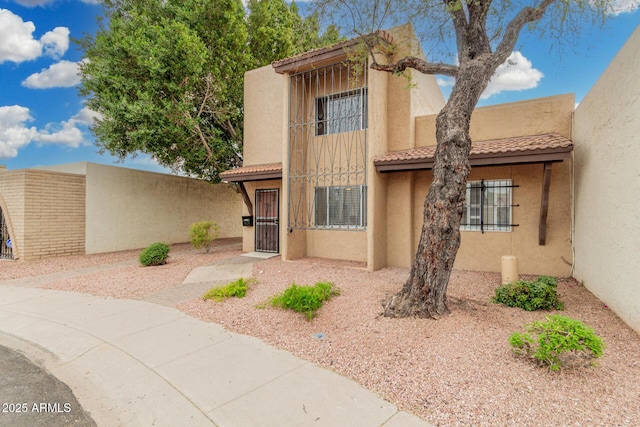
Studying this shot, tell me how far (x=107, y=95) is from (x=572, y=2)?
45.3 feet

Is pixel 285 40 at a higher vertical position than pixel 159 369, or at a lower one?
higher

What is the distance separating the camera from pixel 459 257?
28.9 feet

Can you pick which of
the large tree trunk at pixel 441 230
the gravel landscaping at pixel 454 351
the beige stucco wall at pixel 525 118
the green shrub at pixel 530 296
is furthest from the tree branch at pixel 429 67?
the gravel landscaping at pixel 454 351

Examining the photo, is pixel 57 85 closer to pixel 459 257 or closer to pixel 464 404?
pixel 459 257

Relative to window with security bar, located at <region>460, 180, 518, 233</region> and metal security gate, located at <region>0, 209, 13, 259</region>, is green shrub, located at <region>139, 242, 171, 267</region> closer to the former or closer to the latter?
metal security gate, located at <region>0, 209, 13, 259</region>

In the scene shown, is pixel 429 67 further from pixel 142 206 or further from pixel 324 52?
pixel 142 206

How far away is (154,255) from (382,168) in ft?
23.1

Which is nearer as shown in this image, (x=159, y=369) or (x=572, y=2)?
(x=159, y=369)

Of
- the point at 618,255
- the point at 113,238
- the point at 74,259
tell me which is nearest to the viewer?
the point at 618,255

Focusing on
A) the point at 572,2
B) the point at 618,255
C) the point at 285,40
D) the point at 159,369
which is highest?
the point at 285,40

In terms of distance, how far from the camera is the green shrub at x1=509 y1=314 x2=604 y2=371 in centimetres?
313

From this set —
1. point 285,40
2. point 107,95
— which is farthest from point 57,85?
point 285,40

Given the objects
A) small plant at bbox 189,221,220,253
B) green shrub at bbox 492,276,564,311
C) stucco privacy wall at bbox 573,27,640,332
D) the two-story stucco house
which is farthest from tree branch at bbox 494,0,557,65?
small plant at bbox 189,221,220,253

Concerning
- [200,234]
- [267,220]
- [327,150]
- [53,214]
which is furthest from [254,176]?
[53,214]
